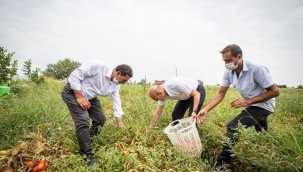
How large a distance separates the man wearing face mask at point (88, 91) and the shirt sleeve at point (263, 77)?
179 cm

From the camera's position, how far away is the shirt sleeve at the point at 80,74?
2.83 m

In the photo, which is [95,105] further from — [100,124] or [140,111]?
[140,111]

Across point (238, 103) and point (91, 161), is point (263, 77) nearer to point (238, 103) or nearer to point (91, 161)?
point (238, 103)

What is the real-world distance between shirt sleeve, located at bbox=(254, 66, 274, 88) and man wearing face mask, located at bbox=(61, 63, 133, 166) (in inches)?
70.6

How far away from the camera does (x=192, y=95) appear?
10.8ft

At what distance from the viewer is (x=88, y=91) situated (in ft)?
10.1

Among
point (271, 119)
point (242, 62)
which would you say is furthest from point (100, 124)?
point (271, 119)

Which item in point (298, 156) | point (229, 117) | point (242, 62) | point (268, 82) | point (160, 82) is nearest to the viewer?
point (298, 156)

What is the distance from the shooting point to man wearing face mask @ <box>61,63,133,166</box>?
2715 mm

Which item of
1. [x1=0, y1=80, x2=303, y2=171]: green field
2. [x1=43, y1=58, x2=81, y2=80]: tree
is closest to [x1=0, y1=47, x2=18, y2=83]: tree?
[x1=0, y1=80, x2=303, y2=171]: green field

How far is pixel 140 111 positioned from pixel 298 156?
253 cm

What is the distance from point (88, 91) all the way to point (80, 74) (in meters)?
0.31

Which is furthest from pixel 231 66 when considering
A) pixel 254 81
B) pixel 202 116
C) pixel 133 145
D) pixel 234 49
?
pixel 133 145

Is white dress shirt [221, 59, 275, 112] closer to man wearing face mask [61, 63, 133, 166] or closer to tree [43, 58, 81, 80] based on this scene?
man wearing face mask [61, 63, 133, 166]
